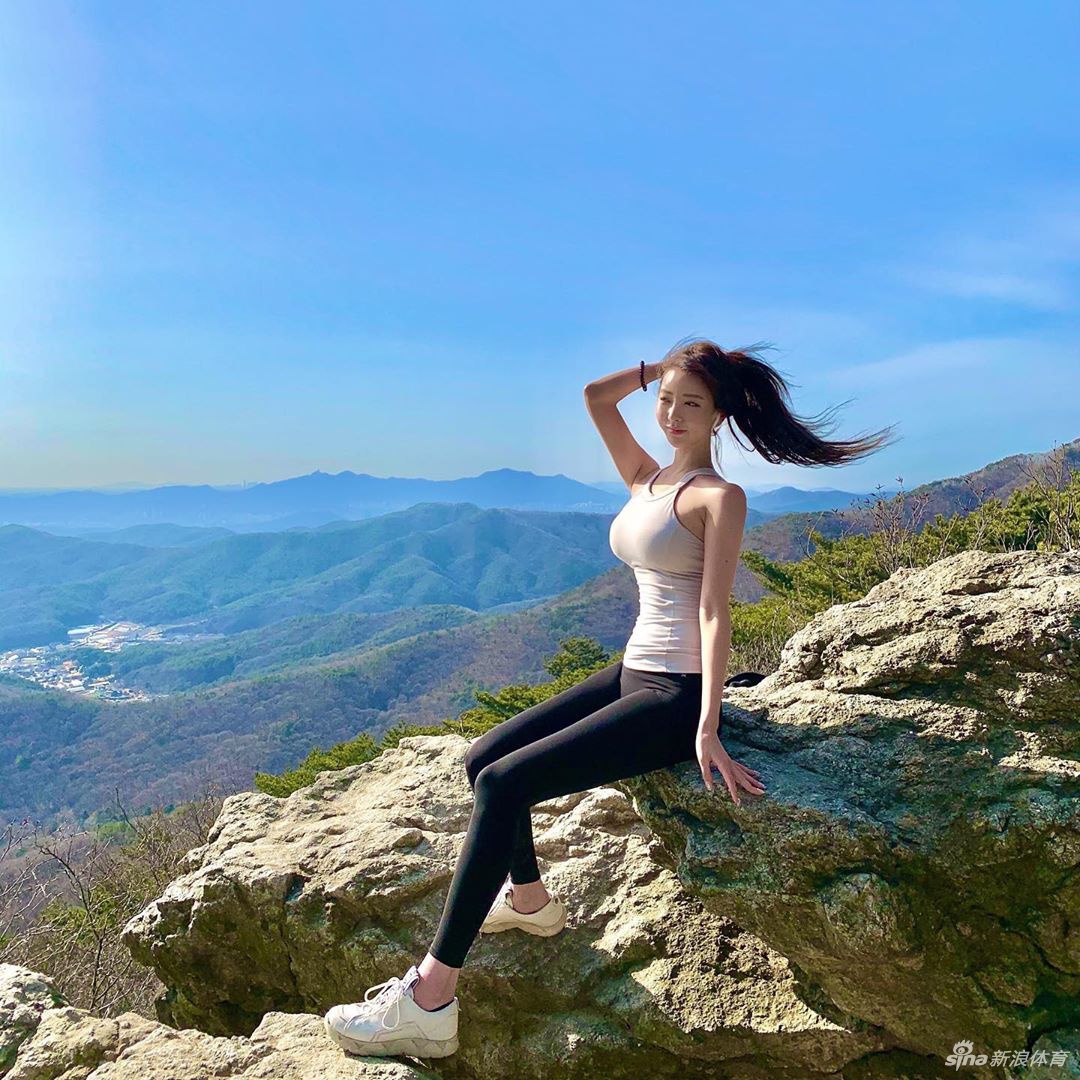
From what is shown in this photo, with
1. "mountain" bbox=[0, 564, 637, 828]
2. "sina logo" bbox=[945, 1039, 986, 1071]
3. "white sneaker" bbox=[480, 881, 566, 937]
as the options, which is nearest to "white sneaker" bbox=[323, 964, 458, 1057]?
"white sneaker" bbox=[480, 881, 566, 937]

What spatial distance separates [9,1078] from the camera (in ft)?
10.6

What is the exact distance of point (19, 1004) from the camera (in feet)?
11.6

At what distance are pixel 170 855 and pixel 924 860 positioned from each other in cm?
1752

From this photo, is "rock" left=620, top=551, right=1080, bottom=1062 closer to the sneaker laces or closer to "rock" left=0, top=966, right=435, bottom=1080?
the sneaker laces

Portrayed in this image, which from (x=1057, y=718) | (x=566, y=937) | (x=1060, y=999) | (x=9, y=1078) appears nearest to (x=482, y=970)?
(x=566, y=937)

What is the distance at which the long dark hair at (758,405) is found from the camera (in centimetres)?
346

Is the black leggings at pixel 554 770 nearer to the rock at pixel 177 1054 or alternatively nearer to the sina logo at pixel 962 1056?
the rock at pixel 177 1054

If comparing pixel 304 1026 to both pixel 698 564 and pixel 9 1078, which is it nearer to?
pixel 9 1078

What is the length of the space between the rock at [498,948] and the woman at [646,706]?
328 millimetres

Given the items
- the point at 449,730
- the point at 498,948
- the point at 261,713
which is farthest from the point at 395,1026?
the point at 261,713

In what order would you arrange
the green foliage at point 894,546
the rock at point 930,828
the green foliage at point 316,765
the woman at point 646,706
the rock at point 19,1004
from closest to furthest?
the rock at point 930,828, the woman at point 646,706, the rock at point 19,1004, the green foliage at point 894,546, the green foliage at point 316,765

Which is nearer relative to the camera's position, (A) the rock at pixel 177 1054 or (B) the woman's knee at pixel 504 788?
(A) the rock at pixel 177 1054

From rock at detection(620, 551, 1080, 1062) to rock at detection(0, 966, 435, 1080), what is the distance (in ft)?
5.00

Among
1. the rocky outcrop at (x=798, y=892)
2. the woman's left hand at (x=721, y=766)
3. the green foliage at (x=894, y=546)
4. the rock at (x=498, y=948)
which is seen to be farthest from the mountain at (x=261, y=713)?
the woman's left hand at (x=721, y=766)
